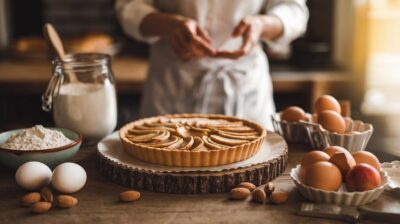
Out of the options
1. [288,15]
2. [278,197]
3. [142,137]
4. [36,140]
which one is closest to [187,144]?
[142,137]

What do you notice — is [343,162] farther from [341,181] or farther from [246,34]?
[246,34]

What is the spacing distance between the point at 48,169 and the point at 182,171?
0.30 meters

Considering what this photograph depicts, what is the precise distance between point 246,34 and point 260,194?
721mm

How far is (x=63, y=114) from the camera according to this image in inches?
56.2

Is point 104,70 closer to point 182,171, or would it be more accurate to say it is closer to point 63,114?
point 63,114

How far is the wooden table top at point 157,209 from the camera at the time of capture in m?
1.01

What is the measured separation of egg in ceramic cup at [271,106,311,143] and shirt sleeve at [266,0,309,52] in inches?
19.7

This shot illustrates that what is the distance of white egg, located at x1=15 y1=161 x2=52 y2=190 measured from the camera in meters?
1.13

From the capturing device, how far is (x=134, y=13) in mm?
1849

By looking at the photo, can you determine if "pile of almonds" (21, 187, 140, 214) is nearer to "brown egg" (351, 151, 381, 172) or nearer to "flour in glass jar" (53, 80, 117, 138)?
"flour in glass jar" (53, 80, 117, 138)

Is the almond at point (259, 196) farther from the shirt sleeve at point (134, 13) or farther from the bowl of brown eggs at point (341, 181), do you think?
the shirt sleeve at point (134, 13)

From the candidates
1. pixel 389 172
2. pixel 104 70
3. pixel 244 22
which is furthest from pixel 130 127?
pixel 389 172

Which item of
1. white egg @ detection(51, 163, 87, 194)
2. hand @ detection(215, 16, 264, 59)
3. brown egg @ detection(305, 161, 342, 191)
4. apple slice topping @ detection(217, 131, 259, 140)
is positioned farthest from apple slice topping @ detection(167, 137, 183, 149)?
hand @ detection(215, 16, 264, 59)

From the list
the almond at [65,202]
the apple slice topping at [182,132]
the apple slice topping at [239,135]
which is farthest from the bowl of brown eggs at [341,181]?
the almond at [65,202]
